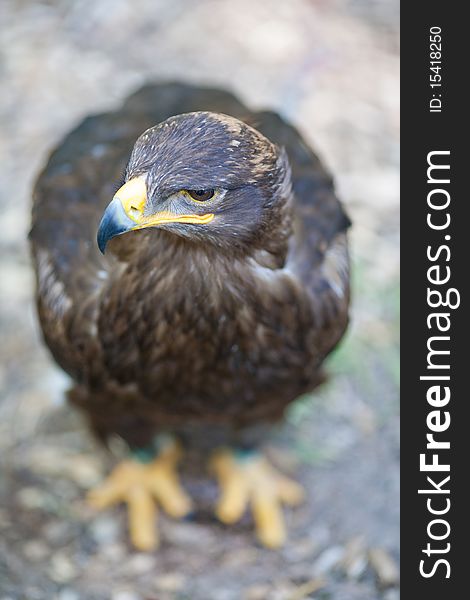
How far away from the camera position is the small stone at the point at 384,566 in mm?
4039

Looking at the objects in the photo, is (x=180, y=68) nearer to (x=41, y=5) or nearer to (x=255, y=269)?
(x=41, y=5)

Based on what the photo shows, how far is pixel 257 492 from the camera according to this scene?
14.1ft

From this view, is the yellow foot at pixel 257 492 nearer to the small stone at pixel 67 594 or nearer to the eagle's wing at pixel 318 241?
the small stone at pixel 67 594

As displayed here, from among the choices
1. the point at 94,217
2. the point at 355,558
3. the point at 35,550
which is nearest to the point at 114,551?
the point at 35,550

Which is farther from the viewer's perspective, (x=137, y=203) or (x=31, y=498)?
(x=31, y=498)

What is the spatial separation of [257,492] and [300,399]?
600 millimetres

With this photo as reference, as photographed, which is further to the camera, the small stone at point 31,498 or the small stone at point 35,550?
the small stone at point 31,498

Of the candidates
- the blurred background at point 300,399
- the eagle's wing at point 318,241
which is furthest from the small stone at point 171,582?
the eagle's wing at point 318,241

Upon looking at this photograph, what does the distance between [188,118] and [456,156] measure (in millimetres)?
2245

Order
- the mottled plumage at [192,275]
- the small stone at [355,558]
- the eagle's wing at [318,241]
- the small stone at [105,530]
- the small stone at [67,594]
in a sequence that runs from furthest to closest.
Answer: the small stone at [105,530] → the small stone at [355,558] → the small stone at [67,594] → the eagle's wing at [318,241] → the mottled plumage at [192,275]

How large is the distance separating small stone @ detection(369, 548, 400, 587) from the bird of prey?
0.43 meters

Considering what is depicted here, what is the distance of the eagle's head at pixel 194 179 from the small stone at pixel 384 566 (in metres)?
1.96

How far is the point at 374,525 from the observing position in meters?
4.21

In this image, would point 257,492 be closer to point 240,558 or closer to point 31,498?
point 240,558
